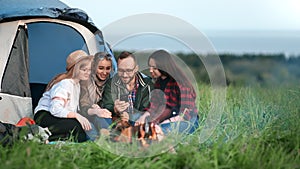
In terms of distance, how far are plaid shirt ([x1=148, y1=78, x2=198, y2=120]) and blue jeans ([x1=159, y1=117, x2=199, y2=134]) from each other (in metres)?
0.05

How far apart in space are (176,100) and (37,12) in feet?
4.34

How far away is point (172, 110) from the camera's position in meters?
3.46

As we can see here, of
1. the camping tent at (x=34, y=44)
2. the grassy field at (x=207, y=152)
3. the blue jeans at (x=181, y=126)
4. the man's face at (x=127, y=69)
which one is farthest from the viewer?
the camping tent at (x=34, y=44)

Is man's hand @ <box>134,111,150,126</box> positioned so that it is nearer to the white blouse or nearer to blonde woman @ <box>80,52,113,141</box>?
blonde woman @ <box>80,52,113,141</box>

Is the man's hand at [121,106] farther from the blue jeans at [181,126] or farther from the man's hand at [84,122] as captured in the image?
the blue jeans at [181,126]

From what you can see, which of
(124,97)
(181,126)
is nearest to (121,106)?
(124,97)

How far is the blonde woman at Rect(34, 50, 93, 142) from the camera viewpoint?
3.54m

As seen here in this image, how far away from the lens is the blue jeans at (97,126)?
3463 mm

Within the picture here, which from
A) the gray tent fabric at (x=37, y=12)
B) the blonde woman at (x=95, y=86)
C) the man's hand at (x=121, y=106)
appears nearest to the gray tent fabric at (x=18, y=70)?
the gray tent fabric at (x=37, y=12)

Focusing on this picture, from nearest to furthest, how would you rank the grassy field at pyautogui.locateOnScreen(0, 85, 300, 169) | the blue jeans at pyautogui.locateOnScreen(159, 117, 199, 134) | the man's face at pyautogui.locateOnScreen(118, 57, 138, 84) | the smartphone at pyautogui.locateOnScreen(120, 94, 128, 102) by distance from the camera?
the grassy field at pyautogui.locateOnScreen(0, 85, 300, 169) < the blue jeans at pyautogui.locateOnScreen(159, 117, 199, 134) < the man's face at pyautogui.locateOnScreen(118, 57, 138, 84) < the smartphone at pyautogui.locateOnScreen(120, 94, 128, 102)

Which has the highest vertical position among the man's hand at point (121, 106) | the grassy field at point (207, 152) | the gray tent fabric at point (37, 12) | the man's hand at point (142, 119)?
the gray tent fabric at point (37, 12)

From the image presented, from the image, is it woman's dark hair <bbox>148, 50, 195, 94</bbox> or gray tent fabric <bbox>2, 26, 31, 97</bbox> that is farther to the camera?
gray tent fabric <bbox>2, 26, 31, 97</bbox>

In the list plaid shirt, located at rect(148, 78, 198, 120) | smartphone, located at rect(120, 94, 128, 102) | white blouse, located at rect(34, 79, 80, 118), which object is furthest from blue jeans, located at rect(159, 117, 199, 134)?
white blouse, located at rect(34, 79, 80, 118)

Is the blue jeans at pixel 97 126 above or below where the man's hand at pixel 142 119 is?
below
